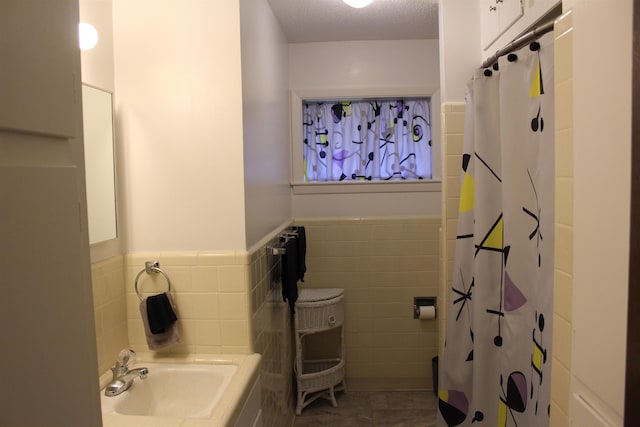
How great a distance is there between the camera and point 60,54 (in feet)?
1.74

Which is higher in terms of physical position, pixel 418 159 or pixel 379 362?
pixel 418 159

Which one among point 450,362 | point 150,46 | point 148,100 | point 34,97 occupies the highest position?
point 150,46

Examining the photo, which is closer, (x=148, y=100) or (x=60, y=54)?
(x=60, y=54)

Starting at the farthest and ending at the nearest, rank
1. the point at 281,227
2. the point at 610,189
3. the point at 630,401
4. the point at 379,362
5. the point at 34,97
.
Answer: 1. the point at 379,362
2. the point at 281,227
3. the point at 610,189
4. the point at 630,401
5. the point at 34,97

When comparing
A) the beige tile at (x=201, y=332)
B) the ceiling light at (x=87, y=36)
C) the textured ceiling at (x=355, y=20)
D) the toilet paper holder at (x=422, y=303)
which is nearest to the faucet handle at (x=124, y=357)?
the beige tile at (x=201, y=332)

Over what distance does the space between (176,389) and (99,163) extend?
93cm

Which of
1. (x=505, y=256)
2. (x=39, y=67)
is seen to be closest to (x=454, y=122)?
(x=505, y=256)

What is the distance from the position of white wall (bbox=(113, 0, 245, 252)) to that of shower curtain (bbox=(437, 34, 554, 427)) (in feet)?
3.35

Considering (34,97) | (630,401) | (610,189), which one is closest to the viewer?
(34,97)

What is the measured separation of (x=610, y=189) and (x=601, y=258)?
136 millimetres

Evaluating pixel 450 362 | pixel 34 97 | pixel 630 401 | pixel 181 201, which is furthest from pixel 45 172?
pixel 450 362

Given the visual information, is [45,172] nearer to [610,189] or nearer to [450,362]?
[610,189]

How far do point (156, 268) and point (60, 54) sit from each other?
1.40 m

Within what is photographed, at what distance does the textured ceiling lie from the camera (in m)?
2.59
